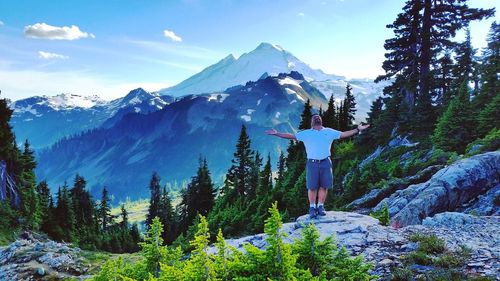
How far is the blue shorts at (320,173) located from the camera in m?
12.0

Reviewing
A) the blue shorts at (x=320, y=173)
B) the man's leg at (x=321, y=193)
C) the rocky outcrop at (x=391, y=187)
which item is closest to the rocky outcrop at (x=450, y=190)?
the rocky outcrop at (x=391, y=187)

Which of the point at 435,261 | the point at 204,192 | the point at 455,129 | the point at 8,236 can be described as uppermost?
the point at 455,129

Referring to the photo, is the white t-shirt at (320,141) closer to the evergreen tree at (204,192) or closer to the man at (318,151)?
the man at (318,151)

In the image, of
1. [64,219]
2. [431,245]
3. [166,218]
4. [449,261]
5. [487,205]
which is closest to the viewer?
[449,261]

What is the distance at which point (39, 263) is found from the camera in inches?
834

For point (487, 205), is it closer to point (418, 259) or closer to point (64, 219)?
point (418, 259)

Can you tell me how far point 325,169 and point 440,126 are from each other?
17699 millimetres

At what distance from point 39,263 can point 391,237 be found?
734 inches

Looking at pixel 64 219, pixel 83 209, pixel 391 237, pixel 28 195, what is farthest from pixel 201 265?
pixel 83 209

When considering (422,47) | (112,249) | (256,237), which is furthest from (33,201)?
(422,47)

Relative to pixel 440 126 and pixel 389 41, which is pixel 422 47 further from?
pixel 440 126

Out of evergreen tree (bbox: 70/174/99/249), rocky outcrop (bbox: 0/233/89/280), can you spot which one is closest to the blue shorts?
rocky outcrop (bbox: 0/233/89/280)

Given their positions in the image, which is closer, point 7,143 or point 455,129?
point 455,129

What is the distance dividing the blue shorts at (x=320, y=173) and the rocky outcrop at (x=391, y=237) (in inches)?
45.5
